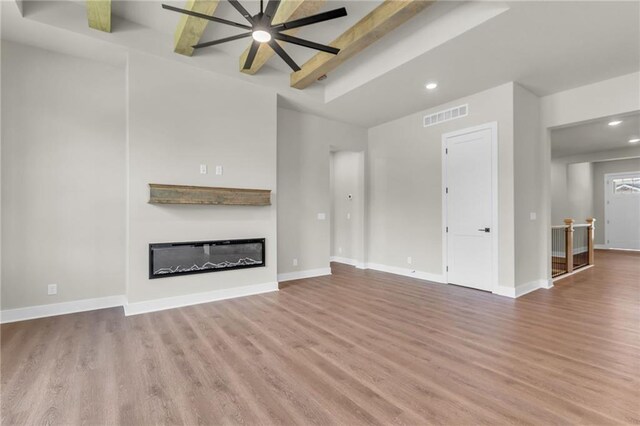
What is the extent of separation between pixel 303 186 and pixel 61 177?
3.52 meters

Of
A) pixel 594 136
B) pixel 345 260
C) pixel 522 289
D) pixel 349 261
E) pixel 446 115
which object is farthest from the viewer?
pixel 345 260

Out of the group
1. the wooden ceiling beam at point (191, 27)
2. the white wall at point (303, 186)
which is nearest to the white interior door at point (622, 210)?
the white wall at point (303, 186)

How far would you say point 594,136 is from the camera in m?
6.95

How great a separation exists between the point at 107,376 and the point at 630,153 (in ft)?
39.8

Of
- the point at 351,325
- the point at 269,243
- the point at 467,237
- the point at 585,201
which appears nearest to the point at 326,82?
the point at 269,243

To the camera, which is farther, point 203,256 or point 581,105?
point 581,105

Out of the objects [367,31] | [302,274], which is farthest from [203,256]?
[367,31]

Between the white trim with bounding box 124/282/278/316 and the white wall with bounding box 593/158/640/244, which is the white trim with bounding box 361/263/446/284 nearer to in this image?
the white trim with bounding box 124/282/278/316

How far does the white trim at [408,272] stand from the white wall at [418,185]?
0.06 metres

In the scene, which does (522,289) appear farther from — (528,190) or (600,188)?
(600,188)

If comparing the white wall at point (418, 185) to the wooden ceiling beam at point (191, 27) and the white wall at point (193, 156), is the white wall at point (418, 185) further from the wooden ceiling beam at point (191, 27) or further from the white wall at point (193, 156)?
the wooden ceiling beam at point (191, 27)

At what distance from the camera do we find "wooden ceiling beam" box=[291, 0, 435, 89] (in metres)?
2.87

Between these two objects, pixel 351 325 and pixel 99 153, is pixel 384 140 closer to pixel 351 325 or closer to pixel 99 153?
pixel 351 325

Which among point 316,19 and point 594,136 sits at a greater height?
point 594,136
